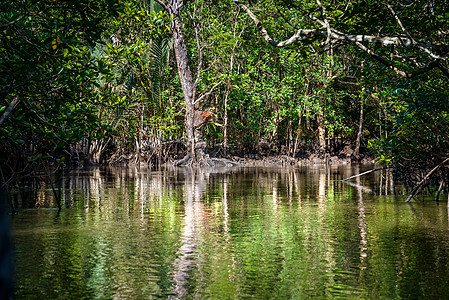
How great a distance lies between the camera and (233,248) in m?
6.96

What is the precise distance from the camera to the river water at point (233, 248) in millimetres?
5094

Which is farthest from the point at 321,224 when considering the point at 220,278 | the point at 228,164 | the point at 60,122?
the point at 228,164

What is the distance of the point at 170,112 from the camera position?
29344mm

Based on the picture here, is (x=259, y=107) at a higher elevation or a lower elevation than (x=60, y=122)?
higher

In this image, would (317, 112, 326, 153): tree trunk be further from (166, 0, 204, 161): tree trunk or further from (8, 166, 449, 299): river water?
(8, 166, 449, 299): river water

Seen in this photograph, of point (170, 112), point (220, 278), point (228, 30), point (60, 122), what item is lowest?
point (220, 278)

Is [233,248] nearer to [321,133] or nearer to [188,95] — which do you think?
[188,95]

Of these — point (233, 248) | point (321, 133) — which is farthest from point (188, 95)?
point (233, 248)

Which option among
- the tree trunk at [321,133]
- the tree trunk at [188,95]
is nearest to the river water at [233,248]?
the tree trunk at [188,95]

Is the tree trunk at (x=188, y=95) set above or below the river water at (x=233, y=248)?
above

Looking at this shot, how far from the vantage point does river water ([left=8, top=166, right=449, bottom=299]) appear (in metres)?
5.09

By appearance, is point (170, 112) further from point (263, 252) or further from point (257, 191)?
point (263, 252)

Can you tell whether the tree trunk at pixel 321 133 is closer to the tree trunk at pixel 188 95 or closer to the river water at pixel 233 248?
the tree trunk at pixel 188 95

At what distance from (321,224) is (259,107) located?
23581 mm
